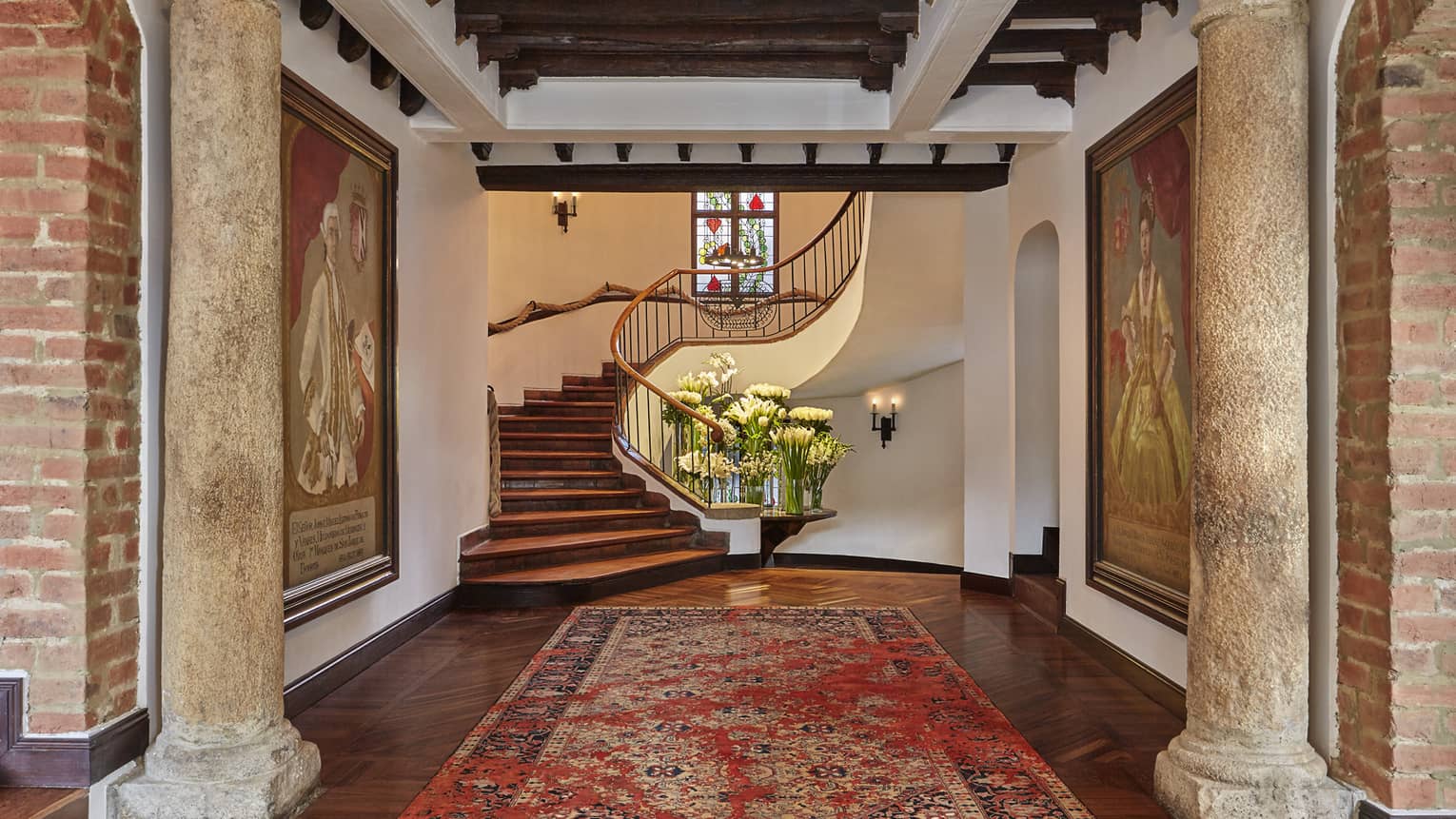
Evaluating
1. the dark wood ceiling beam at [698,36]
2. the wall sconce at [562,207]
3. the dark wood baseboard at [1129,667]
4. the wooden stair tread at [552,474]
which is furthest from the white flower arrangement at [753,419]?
the dark wood ceiling beam at [698,36]

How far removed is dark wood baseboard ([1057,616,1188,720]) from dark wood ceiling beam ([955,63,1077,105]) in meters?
2.77

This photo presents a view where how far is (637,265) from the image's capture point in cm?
1247

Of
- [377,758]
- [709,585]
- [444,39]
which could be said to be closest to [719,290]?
[709,585]

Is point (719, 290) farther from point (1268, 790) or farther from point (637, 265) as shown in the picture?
point (1268, 790)

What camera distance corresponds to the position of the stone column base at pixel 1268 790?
8.63ft

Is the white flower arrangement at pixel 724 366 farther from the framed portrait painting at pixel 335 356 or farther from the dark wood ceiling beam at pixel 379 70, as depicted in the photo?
the dark wood ceiling beam at pixel 379 70

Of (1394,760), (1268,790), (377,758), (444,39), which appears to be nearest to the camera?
(1394,760)

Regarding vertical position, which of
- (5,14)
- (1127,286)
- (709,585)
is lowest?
(709,585)

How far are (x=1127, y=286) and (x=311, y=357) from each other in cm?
353

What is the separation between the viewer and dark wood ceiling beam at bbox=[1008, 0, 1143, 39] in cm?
418

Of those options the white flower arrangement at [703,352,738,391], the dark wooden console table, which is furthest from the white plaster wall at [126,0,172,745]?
the white flower arrangement at [703,352,738,391]

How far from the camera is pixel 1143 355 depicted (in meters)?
4.21

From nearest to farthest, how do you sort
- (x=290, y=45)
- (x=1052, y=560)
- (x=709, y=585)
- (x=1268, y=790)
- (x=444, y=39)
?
(x=1268, y=790) < (x=290, y=45) < (x=444, y=39) < (x=1052, y=560) < (x=709, y=585)

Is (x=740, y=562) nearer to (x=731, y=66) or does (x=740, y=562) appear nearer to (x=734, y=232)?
(x=731, y=66)
